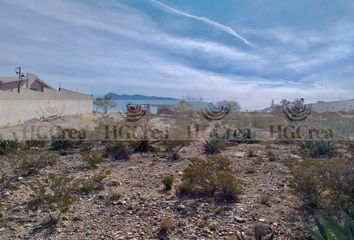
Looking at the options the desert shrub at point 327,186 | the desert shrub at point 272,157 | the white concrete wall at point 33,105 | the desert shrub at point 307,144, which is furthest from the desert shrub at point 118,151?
the white concrete wall at point 33,105

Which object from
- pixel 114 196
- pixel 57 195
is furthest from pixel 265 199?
pixel 57 195

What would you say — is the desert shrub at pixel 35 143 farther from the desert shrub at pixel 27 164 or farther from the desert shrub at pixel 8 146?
the desert shrub at pixel 27 164

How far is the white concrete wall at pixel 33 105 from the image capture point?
1950 cm

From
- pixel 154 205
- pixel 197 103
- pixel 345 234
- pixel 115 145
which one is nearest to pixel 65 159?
pixel 115 145

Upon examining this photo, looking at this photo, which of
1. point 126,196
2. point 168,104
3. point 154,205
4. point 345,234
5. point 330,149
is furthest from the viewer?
point 168,104

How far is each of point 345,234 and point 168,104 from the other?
25.0 metres

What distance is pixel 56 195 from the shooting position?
5027 mm

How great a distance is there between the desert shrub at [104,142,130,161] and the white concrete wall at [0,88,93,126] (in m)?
12.3

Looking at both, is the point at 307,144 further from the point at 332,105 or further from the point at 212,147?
the point at 332,105

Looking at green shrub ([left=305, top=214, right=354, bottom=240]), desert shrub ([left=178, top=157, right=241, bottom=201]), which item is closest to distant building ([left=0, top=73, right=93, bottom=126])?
desert shrub ([left=178, top=157, right=241, bottom=201])

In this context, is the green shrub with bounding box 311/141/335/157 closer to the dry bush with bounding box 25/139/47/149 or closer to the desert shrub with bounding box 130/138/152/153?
the desert shrub with bounding box 130/138/152/153

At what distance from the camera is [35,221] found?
4605 millimetres

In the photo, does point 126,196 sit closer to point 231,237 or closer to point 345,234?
point 231,237

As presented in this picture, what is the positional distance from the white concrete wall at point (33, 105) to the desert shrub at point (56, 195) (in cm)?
1551
